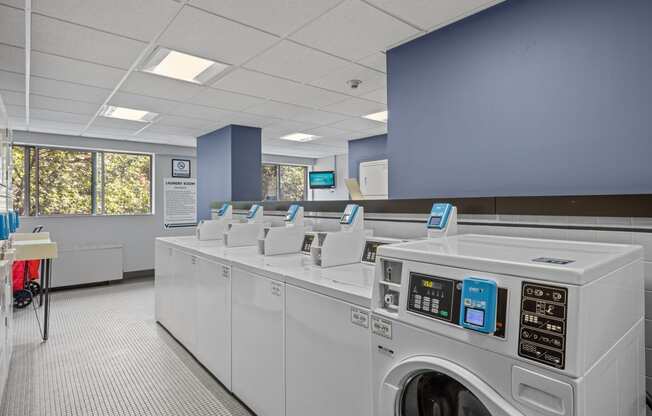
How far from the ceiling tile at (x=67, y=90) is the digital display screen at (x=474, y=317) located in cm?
400

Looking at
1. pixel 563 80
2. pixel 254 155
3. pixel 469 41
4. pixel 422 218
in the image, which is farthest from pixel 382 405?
pixel 254 155

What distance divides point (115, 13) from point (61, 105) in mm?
2638

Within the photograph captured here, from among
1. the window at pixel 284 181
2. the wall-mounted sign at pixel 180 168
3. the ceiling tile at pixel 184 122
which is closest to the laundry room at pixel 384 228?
the ceiling tile at pixel 184 122

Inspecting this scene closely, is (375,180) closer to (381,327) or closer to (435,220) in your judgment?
(435,220)

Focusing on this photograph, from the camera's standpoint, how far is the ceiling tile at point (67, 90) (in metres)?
3.40

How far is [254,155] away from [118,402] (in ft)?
12.2

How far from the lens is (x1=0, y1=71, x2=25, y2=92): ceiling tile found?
10.4 ft

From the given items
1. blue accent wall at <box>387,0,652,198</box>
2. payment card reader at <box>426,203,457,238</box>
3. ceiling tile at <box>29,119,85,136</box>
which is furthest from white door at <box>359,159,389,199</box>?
ceiling tile at <box>29,119,85,136</box>

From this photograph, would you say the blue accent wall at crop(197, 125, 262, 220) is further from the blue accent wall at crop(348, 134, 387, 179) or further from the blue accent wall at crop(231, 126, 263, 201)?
the blue accent wall at crop(348, 134, 387, 179)

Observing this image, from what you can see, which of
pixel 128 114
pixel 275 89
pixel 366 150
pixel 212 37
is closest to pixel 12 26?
pixel 212 37

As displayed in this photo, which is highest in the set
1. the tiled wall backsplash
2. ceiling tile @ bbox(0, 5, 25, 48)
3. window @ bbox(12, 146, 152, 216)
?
ceiling tile @ bbox(0, 5, 25, 48)

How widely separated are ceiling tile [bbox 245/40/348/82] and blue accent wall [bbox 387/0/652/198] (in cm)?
57

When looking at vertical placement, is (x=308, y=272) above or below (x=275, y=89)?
below

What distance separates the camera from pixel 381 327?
3.88ft
